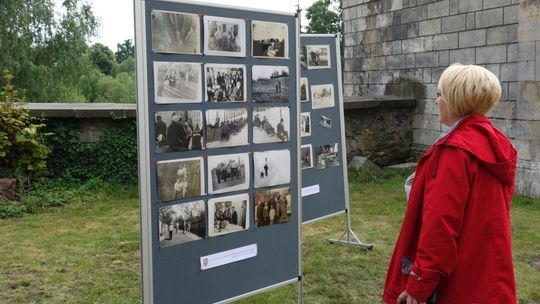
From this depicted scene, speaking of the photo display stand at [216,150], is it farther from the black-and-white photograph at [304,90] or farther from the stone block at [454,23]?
the stone block at [454,23]

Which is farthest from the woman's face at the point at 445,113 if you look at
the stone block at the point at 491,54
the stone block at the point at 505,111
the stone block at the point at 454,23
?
the stone block at the point at 454,23

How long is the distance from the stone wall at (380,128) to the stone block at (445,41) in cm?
116

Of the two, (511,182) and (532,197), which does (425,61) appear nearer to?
(532,197)

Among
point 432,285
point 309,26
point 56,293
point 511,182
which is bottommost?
point 56,293

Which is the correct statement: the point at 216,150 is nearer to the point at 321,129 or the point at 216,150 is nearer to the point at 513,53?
the point at 321,129

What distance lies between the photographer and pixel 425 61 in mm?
10195

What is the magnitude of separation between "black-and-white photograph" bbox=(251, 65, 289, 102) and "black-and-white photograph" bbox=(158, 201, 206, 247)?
2.59 ft

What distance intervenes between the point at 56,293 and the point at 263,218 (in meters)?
1.93

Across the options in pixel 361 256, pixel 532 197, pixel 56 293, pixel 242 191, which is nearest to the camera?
pixel 242 191

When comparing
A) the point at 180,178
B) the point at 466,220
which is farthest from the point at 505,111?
the point at 466,220

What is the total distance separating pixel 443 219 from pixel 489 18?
7.34 meters

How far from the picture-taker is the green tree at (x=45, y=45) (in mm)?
23688

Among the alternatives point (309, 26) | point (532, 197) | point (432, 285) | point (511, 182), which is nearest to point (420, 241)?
point (432, 285)

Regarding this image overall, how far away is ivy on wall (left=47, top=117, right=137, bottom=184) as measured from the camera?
816cm
